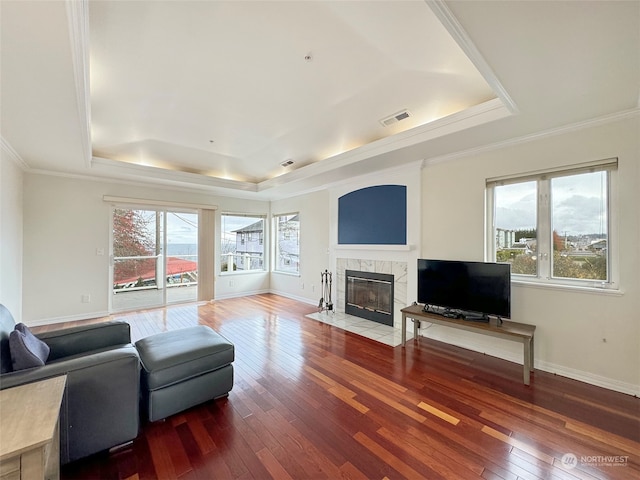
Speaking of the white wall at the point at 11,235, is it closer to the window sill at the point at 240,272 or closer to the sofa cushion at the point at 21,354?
the sofa cushion at the point at 21,354

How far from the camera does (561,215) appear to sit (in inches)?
116

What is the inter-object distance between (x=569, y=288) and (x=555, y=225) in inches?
27.4

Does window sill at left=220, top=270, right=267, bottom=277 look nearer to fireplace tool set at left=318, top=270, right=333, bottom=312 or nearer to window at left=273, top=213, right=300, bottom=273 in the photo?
window at left=273, top=213, right=300, bottom=273

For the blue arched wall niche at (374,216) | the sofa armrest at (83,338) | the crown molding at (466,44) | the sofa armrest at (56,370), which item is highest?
the crown molding at (466,44)

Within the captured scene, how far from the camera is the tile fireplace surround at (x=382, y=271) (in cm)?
424

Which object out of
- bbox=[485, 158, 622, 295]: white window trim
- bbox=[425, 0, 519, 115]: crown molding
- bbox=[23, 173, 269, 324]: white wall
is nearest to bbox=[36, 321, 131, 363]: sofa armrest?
bbox=[23, 173, 269, 324]: white wall

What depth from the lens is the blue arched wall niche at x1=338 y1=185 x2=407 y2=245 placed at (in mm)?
4292

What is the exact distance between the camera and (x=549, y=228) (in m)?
3.02

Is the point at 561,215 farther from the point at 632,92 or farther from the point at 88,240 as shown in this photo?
the point at 88,240

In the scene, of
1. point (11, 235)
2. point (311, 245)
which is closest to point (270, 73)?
point (311, 245)

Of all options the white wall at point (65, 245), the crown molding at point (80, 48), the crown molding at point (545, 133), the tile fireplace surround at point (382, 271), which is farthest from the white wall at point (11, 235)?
the crown molding at point (545, 133)

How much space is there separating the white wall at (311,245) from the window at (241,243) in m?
1.00

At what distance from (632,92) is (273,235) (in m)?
6.43

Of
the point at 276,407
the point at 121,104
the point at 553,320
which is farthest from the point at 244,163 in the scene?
the point at 553,320
